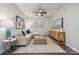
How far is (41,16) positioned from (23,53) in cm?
128

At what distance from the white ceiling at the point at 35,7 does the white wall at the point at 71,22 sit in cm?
21

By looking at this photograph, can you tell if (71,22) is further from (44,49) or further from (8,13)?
(8,13)

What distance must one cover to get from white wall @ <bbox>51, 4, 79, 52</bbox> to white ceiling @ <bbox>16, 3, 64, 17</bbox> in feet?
0.70

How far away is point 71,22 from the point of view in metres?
3.23

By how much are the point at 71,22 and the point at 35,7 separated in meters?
1.43

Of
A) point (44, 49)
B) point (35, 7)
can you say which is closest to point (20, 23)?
point (35, 7)

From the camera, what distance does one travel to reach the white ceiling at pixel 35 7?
2605 mm

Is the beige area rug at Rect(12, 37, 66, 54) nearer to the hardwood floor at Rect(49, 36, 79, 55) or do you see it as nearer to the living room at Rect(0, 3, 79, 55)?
the living room at Rect(0, 3, 79, 55)

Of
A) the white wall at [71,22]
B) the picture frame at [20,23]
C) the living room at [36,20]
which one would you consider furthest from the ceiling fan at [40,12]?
the picture frame at [20,23]

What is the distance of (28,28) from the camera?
2.85m

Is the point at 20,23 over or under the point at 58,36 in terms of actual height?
over

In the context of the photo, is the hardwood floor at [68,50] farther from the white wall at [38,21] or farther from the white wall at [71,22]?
the white wall at [38,21]

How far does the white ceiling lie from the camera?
2605 mm

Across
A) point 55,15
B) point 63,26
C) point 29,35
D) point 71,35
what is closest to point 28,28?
point 29,35
